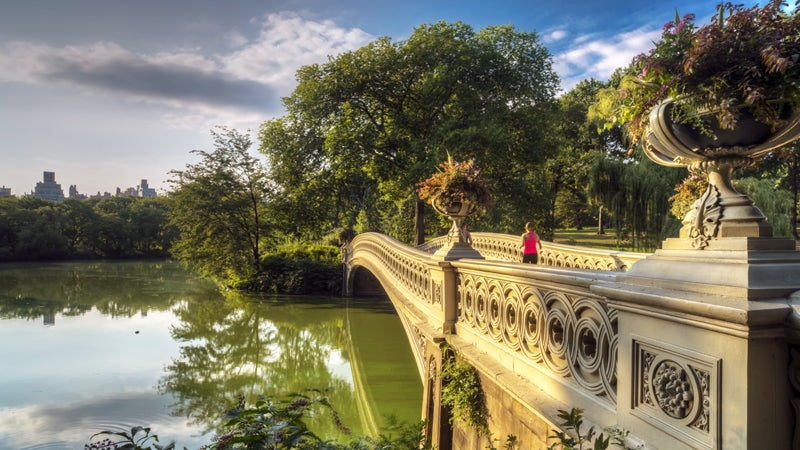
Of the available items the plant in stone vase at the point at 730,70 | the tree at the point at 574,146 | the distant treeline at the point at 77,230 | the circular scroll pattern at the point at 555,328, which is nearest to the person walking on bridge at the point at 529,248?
the circular scroll pattern at the point at 555,328

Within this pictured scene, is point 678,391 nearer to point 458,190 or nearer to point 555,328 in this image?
point 555,328

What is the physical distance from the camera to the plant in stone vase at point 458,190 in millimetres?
6242

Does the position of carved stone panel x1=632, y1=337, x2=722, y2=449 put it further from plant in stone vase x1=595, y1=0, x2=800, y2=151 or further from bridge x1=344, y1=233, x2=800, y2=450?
plant in stone vase x1=595, y1=0, x2=800, y2=151

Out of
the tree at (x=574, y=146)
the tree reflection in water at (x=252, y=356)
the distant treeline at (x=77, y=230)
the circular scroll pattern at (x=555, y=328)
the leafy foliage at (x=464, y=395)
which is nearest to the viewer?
the circular scroll pattern at (x=555, y=328)

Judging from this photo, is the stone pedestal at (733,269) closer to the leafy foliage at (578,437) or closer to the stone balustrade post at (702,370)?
the stone balustrade post at (702,370)

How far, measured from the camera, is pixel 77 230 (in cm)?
5181

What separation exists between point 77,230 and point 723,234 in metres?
61.7

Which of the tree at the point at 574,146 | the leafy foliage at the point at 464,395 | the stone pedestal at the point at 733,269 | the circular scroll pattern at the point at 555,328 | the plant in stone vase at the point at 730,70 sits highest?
the tree at the point at 574,146

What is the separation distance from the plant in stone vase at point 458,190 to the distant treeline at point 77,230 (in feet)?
141

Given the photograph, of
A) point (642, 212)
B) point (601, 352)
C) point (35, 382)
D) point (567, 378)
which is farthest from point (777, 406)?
point (642, 212)

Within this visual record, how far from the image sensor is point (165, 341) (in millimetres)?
15961

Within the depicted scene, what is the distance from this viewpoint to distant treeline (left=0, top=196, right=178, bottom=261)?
46281mm

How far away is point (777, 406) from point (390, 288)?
1074 cm

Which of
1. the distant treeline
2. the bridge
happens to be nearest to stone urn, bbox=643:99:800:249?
the bridge
